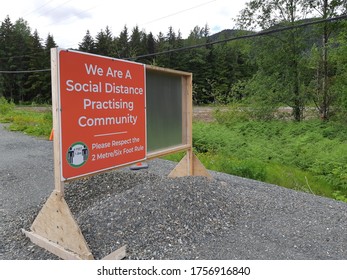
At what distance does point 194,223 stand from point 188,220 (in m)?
0.07

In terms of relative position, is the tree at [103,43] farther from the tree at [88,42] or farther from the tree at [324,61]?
the tree at [324,61]

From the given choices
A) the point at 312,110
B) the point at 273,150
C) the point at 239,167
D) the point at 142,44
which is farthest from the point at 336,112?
the point at 142,44

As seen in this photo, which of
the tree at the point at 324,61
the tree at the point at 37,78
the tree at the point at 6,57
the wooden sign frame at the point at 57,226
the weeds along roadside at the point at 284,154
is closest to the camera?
the wooden sign frame at the point at 57,226

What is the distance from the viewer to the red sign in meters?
2.73

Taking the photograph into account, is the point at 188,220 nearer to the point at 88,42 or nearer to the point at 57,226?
the point at 57,226

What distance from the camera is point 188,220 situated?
3182 millimetres

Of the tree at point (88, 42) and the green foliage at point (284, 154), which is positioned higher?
the tree at point (88, 42)

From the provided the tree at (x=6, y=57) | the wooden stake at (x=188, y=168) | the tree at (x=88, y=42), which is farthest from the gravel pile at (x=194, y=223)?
the tree at (x=88, y=42)

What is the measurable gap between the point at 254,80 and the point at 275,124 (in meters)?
2.92

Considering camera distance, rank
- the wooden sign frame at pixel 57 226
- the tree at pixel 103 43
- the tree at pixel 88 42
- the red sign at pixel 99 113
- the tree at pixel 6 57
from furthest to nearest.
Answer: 1. the tree at pixel 88 42
2. the tree at pixel 103 43
3. the tree at pixel 6 57
4. the red sign at pixel 99 113
5. the wooden sign frame at pixel 57 226

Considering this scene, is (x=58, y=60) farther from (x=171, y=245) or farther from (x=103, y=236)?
(x=171, y=245)

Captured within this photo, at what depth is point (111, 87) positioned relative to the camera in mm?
3215

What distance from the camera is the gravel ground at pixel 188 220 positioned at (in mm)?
2748

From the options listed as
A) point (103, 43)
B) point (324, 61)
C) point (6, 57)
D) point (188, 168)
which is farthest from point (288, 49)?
point (6, 57)
